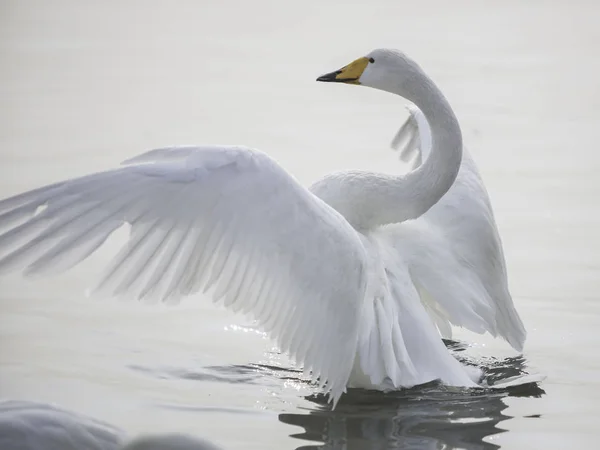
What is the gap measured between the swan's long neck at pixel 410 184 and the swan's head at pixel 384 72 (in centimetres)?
2

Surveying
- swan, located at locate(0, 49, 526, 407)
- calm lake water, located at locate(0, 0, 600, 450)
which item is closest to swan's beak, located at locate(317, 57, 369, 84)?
swan, located at locate(0, 49, 526, 407)

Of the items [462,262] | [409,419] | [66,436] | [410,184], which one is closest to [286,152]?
[462,262]

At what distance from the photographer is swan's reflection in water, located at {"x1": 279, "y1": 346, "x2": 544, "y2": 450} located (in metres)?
6.99

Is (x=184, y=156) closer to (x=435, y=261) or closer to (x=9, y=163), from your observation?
(x=435, y=261)

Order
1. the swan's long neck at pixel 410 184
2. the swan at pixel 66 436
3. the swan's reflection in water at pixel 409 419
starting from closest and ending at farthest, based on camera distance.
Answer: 1. the swan at pixel 66 436
2. the swan's reflection in water at pixel 409 419
3. the swan's long neck at pixel 410 184

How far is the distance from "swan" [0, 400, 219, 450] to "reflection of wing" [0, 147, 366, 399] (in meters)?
0.96

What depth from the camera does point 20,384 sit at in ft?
25.3

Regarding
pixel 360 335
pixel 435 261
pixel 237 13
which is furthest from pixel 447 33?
pixel 360 335

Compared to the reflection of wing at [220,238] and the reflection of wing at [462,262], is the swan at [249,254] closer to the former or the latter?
the reflection of wing at [220,238]

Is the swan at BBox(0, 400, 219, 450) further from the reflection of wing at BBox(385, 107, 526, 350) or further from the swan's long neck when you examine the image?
the reflection of wing at BBox(385, 107, 526, 350)

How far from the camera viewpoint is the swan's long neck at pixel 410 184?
8250 mm

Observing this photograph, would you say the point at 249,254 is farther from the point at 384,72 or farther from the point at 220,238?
the point at 384,72

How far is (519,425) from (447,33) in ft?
34.5

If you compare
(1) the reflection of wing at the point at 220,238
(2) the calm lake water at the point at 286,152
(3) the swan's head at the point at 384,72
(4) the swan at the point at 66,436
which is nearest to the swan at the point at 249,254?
(1) the reflection of wing at the point at 220,238
